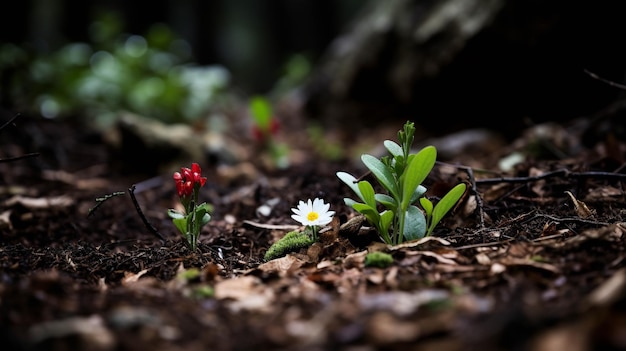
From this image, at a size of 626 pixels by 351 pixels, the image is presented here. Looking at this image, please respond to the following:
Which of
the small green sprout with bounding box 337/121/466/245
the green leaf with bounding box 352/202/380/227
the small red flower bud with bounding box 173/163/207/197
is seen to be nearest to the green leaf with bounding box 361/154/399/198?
the small green sprout with bounding box 337/121/466/245

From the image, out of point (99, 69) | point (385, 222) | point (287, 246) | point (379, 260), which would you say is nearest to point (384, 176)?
point (385, 222)

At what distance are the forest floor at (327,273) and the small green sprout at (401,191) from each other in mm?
110

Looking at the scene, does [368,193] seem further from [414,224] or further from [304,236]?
[304,236]

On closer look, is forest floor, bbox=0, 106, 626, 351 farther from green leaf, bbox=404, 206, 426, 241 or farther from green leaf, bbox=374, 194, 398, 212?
green leaf, bbox=374, 194, 398, 212

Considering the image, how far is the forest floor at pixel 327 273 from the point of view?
3.75 feet

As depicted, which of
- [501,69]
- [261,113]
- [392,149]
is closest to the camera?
[392,149]

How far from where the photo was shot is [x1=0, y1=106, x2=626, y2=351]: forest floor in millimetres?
1142

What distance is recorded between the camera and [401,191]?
6.46 feet

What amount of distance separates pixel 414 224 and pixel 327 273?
0.53 meters

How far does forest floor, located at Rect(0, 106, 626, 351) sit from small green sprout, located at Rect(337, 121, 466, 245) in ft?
0.36

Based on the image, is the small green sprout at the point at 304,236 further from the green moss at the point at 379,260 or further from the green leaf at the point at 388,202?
the green moss at the point at 379,260

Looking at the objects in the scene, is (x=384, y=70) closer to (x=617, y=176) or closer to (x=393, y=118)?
(x=393, y=118)

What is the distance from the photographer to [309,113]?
748 cm

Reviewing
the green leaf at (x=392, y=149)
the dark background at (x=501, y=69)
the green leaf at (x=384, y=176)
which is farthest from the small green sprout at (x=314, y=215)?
the dark background at (x=501, y=69)
